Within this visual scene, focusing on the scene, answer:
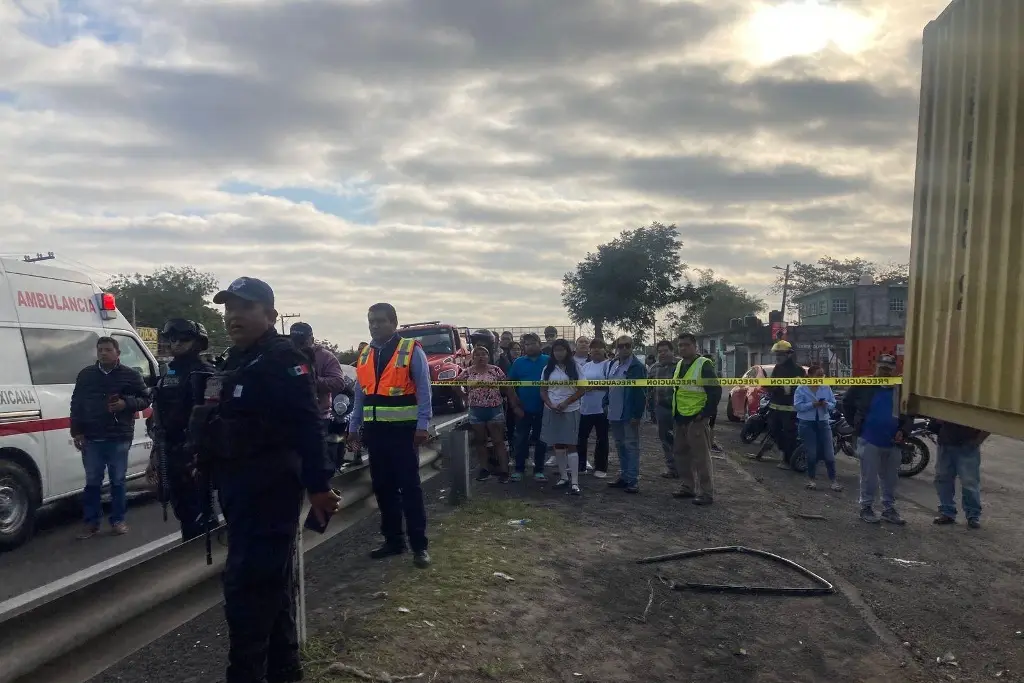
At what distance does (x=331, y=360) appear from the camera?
29.7ft

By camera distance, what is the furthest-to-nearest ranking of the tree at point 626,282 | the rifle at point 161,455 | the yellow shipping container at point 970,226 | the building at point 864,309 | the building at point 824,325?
the building at point 864,309 < the building at point 824,325 < the tree at point 626,282 < the rifle at point 161,455 < the yellow shipping container at point 970,226

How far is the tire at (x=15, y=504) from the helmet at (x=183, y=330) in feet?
7.54

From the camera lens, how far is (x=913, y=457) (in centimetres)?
1261

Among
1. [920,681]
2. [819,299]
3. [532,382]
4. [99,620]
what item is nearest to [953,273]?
[920,681]

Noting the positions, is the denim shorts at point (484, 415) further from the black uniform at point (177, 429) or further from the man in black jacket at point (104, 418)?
the black uniform at point (177, 429)

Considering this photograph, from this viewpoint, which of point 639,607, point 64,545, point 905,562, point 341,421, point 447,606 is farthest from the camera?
point 341,421

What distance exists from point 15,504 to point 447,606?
4.48 m

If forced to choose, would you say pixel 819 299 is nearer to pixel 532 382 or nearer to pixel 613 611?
pixel 532 382

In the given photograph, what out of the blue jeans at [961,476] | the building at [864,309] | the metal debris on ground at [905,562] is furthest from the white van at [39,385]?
the building at [864,309]

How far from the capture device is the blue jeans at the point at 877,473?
891cm

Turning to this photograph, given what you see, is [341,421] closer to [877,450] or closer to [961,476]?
[877,450]

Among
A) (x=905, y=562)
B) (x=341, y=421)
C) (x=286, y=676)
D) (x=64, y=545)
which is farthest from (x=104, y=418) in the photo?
(x=905, y=562)

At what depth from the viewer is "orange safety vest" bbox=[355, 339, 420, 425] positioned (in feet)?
20.7

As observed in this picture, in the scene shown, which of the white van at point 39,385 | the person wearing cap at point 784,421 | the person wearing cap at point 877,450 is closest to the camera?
the white van at point 39,385
